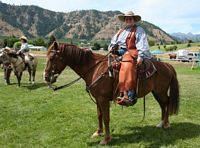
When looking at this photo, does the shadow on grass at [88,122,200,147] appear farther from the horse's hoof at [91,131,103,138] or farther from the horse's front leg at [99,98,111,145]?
the horse's hoof at [91,131,103,138]

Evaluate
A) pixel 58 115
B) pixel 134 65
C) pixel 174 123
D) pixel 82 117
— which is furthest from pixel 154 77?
pixel 58 115

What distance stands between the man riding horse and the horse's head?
1184 mm

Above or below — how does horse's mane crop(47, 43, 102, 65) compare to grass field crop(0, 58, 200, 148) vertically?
above

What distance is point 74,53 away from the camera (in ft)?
23.7

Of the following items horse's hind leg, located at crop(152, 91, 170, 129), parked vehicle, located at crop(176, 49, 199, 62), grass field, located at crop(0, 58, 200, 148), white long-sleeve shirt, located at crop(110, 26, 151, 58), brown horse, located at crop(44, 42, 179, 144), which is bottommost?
parked vehicle, located at crop(176, 49, 199, 62)

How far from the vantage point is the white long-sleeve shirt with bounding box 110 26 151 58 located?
7.12 m

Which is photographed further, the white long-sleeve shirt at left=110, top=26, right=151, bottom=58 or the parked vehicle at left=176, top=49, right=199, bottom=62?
the parked vehicle at left=176, top=49, right=199, bottom=62

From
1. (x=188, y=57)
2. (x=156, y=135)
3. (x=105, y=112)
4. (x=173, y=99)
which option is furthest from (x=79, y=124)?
(x=188, y=57)

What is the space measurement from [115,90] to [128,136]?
4.02 ft

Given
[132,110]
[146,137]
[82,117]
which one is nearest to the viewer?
[146,137]

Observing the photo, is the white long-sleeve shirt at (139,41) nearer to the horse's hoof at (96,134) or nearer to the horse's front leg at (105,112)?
the horse's front leg at (105,112)

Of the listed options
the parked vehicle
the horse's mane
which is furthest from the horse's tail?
the parked vehicle

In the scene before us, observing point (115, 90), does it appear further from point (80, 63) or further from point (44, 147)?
point (44, 147)

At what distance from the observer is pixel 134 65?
706cm
